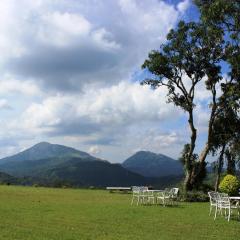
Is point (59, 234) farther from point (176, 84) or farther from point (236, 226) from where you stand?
point (176, 84)

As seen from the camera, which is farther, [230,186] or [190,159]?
[190,159]

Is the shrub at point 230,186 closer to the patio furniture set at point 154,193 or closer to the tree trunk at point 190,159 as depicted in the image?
the patio furniture set at point 154,193

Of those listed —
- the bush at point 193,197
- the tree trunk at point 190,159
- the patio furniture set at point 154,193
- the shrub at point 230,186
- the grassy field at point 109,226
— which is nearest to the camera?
the grassy field at point 109,226

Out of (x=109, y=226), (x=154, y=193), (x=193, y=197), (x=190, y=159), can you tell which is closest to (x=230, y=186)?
(x=193, y=197)

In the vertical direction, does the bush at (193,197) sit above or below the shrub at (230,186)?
below

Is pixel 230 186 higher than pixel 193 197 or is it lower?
higher

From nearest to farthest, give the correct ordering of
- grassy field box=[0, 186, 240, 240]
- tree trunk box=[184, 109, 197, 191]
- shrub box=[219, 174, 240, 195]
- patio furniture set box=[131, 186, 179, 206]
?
1. grassy field box=[0, 186, 240, 240]
2. patio furniture set box=[131, 186, 179, 206]
3. shrub box=[219, 174, 240, 195]
4. tree trunk box=[184, 109, 197, 191]

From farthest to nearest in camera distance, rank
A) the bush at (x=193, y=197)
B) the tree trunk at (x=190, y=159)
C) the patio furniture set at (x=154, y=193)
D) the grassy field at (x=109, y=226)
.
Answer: the tree trunk at (x=190, y=159) < the bush at (x=193, y=197) < the patio furniture set at (x=154, y=193) < the grassy field at (x=109, y=226)

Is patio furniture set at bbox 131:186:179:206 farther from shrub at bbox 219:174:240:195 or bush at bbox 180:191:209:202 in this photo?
shrub at bbox 219:174:240:195

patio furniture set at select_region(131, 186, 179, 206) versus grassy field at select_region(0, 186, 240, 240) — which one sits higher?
patio furniture set at select_region(131, 186, 179, 206)

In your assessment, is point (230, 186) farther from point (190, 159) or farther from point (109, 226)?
point (109, 226)

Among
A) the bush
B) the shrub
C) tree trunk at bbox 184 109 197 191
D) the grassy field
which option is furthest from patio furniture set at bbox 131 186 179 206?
tree trunk at bbox 184 109 197 191

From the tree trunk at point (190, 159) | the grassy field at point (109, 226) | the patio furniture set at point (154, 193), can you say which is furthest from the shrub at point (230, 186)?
the grassy field at point (109, 226)

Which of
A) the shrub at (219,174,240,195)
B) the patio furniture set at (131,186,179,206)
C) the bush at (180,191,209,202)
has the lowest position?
the patio furniture set at (131,186,179,206)
